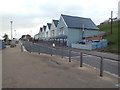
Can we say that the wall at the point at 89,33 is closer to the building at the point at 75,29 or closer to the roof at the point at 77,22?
the building at the point at 75,29

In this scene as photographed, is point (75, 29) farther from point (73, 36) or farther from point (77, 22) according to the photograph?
point (77, 22)

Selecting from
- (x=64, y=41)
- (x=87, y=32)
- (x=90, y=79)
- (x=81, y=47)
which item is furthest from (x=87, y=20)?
(x=90, y=79)

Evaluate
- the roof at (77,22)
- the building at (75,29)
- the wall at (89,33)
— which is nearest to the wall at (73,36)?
the building at (75,29)

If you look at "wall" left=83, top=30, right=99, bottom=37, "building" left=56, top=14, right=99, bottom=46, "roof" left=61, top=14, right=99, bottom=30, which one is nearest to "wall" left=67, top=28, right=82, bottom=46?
"building" left=56, top=14, right=99, bottom=46

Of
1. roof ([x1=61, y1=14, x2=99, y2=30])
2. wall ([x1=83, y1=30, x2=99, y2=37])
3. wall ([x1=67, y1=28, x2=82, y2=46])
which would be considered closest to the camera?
wall ([x1=67, y1=28, x2=82, y2=46])

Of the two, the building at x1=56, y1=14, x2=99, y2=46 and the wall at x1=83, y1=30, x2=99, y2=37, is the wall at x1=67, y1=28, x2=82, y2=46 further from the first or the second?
the wall at x1=83, y1=30, x2=99, y2=37

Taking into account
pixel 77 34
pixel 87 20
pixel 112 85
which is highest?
pixel 87 20

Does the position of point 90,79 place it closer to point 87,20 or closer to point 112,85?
point 112,85

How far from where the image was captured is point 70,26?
32.2 metres

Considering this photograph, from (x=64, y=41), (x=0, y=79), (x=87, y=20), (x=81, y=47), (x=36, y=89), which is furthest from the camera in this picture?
(x=87, y=20)

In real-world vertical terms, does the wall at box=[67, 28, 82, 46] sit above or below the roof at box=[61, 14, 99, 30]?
below

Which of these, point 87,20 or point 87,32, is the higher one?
point 87,20

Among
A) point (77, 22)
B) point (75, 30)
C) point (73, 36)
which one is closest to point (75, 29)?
point (75, 30)

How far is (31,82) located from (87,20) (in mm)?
35213
